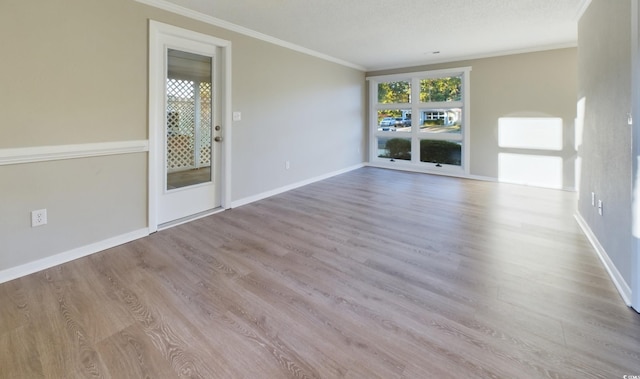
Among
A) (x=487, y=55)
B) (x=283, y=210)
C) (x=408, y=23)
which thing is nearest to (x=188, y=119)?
(x=283, y=210)

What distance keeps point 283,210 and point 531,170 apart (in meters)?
4.43

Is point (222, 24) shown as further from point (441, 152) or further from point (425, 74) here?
point (441, 152)

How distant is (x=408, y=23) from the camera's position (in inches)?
153

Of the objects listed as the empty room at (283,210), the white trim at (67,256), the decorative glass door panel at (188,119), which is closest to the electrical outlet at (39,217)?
the empty room at (283,210)

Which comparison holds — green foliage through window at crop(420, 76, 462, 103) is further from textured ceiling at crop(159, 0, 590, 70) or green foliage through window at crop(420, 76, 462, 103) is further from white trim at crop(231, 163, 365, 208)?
white trim at crop(231, 163, 365, 208)

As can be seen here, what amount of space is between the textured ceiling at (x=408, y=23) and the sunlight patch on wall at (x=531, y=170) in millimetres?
1809

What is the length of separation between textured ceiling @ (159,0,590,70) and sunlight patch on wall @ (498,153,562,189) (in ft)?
5.93

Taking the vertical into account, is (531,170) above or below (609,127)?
below

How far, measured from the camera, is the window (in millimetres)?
6203

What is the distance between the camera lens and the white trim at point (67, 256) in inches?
91.6

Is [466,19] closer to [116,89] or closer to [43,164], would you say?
[116,89]

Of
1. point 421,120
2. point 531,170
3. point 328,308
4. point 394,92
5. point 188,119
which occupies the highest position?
point 394,92

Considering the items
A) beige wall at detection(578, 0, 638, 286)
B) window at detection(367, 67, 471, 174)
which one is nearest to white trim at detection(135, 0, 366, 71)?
window at detection(367, 67, 471, 174)

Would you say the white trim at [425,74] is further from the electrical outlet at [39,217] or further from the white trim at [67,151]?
the electrical outlet at [39,217]
